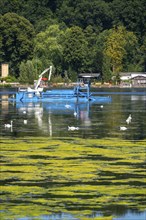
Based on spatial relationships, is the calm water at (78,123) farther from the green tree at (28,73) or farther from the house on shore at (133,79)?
the house on shore at (133,79)

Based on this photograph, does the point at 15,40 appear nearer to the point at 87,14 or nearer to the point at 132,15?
the point at 87,14

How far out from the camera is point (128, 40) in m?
145

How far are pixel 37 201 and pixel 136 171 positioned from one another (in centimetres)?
480

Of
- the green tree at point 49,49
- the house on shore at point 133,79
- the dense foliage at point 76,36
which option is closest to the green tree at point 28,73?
the dense foliage at point 76,36

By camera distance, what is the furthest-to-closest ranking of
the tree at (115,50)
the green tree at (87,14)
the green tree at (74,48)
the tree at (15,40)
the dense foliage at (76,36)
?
1. the green tree at (87,14)
2. the tree at (115,50)
3. the green tree at (74,48)
4. the dense foliage at (76,36)
5. the tree at (15,40)

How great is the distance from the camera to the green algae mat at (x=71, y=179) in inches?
797

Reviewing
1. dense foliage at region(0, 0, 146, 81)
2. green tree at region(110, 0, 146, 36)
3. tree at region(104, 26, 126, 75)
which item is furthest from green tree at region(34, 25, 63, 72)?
green tree at region(110, 0, 146, 36)

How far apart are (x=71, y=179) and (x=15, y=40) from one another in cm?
11402

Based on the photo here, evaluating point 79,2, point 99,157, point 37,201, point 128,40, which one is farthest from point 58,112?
point 79,2

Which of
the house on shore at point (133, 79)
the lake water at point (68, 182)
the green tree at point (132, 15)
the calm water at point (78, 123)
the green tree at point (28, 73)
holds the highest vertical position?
the green tree at point (132, 15)

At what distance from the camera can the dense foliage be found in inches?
5389

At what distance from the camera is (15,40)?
449 feet

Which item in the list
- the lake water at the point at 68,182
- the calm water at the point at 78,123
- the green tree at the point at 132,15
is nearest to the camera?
the lake water at the point at 68,182

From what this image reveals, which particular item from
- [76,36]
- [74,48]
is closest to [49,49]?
[74,48]
